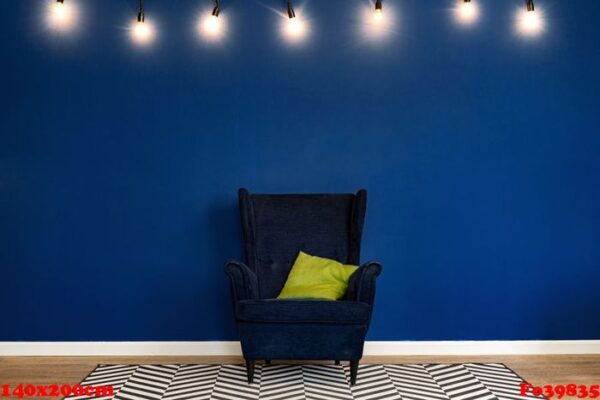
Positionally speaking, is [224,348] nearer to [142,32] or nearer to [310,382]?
[310,382]

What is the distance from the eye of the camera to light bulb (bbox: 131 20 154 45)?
4473mm

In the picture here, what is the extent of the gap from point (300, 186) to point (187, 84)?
1.02m

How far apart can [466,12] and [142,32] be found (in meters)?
2.19

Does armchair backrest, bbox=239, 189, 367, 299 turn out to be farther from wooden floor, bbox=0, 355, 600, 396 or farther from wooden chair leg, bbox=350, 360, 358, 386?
wooden chair leg, bbox=350, 360, 358, 386

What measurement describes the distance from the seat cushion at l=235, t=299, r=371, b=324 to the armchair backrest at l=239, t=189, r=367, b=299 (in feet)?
2.07

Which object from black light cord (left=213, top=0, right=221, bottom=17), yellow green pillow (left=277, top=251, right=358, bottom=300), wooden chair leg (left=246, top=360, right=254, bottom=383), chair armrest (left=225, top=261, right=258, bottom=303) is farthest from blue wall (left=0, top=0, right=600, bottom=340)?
wooden chair leg (left=246, top=360, right=254, bottom=383)

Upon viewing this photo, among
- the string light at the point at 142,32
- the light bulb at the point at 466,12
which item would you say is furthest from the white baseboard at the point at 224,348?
the light bulb at the point at 466,12

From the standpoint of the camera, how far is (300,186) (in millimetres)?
4449

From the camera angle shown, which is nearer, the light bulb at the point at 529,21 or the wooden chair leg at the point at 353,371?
the wooden chair leg at the point at 353,371

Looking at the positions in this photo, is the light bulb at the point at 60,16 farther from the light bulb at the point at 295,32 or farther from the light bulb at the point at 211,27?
the light bulb at the point at 295,32

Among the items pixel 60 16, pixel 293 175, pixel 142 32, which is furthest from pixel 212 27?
pixel 293 175

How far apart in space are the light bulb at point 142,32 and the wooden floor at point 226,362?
2.10 m

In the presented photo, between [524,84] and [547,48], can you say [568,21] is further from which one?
[524,84]

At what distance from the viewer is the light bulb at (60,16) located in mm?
4469
